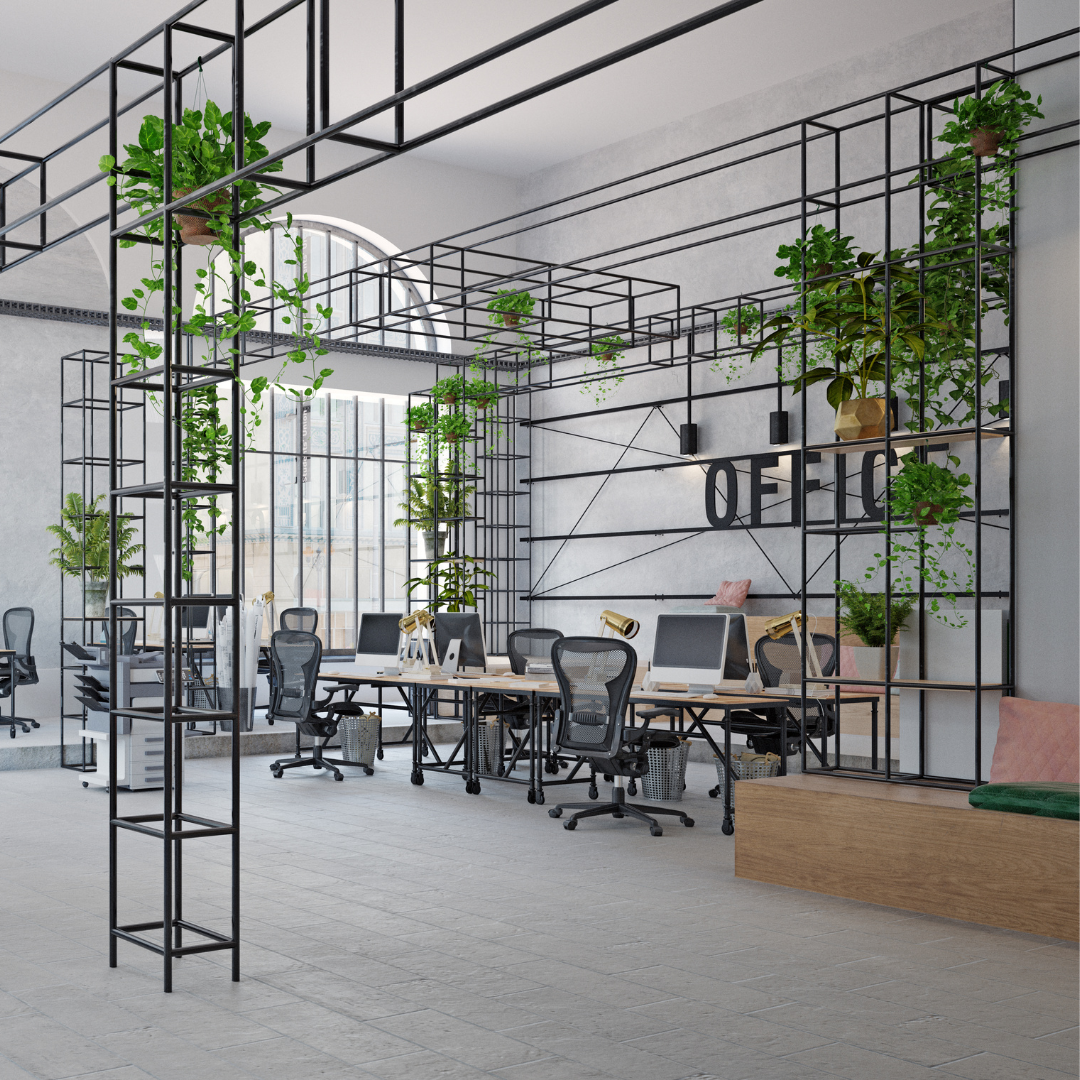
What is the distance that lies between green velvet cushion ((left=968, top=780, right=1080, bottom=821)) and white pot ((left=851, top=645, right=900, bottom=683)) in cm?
100

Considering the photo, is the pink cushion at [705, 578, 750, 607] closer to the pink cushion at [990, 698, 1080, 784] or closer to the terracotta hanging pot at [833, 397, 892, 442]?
the terracotta hanging pot at [833, 397, 892, 442]

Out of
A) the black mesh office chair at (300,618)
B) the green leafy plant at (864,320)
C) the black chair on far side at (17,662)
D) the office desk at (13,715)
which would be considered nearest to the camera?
the green leafy plant at (864,320)

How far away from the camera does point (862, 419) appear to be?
5918 millimetres

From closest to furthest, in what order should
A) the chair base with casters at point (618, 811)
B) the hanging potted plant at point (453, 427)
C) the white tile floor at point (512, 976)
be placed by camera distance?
the white tile floor at point (512, 976)
the chair base with casters at point (618, 811)
the hanging potted plant at point (453, 427)

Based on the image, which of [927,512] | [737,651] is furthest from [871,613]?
[737,651]

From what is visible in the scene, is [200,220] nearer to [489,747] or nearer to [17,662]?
[489,747]

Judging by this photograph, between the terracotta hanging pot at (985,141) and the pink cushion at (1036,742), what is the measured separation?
2.46m

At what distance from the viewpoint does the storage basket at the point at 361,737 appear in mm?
9734

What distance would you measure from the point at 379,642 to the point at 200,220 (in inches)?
229

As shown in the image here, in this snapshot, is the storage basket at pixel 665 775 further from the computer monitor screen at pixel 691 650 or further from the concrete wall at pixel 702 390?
the concrete wall at pixel 702 390

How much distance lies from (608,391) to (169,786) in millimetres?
10835

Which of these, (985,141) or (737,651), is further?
(737,651)

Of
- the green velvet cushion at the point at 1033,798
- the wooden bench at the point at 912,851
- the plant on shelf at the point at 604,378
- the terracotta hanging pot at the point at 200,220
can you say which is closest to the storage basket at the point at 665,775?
the wooden bench at the point at 912,851

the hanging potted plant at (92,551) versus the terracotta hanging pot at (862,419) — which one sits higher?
the terracotta hanging pot at (862,419)
